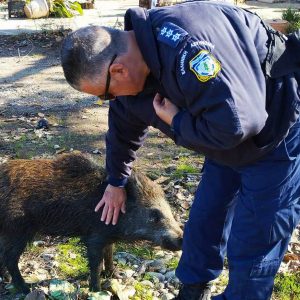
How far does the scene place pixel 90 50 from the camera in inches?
98.0

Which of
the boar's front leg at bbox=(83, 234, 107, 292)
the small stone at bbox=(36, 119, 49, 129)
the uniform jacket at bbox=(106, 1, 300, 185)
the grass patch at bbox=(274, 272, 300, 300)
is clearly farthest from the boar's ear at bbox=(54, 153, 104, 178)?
the small stone at bbox=(36, 119, 49, 129)

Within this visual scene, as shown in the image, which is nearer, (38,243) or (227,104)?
(227,104)

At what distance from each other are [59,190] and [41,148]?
7.99 ft

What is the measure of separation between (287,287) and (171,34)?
2331 millimetres

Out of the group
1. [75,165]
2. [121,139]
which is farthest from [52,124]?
[121,139]

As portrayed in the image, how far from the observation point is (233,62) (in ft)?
7.72

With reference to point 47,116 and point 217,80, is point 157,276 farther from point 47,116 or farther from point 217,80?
point 47,116

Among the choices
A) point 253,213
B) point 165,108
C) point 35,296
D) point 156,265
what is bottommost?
point 156,265

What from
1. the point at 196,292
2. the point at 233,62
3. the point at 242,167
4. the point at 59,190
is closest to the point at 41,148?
the point at 59,190

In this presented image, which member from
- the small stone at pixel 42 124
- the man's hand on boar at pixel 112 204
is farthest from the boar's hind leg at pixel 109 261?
the small stone at pixel 42 124

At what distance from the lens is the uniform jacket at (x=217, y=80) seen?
2.32 meters

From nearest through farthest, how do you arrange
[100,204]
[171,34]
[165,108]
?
[171,34] < [165,108] < [100,204]

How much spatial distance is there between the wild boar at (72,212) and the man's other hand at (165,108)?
4.05ft

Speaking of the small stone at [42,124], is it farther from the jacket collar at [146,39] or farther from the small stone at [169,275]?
the jacket collar at [146,39]
